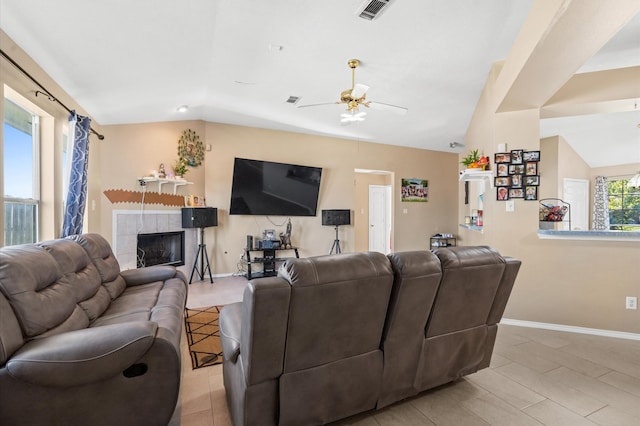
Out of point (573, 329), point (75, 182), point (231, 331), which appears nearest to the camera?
point (231, 331)

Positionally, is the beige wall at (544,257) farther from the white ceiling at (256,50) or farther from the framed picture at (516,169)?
the white ceiling at (256,50)

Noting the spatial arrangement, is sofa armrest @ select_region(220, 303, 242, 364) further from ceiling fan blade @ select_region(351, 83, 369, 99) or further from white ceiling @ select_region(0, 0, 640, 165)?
ceiling fan blade @ select_region(351, 83, 369, 99)

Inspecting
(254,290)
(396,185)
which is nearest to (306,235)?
(396,185)

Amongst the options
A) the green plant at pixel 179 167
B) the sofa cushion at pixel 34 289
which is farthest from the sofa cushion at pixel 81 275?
the green plant at pixel 179 167

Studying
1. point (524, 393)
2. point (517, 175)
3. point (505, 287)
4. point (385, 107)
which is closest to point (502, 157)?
point (517, 175)

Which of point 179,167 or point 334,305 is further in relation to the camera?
point 179,167

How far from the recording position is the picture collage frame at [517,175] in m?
3.20

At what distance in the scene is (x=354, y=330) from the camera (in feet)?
4.77

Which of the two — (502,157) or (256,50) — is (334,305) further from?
(502,157)

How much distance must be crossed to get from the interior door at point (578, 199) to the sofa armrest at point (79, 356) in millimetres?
8022

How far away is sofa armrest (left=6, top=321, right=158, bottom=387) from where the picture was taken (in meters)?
1.24

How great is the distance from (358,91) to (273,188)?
9.48 ft

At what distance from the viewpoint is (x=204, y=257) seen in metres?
5.27

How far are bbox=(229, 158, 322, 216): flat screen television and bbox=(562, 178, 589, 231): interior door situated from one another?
5523mm
